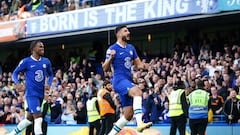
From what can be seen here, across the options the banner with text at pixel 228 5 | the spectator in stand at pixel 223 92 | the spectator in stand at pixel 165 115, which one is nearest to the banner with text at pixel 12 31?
the spectator in stand at pixel 165 115

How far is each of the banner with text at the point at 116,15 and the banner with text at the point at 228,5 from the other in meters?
0.25

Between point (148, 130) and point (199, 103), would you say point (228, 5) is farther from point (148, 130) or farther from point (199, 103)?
point (148, 130)

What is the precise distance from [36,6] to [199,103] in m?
14.7

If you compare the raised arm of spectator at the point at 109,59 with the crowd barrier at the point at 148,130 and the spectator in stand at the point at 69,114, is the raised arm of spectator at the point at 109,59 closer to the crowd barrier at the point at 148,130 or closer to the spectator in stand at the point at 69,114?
the crowd barrier at the point at 148,130

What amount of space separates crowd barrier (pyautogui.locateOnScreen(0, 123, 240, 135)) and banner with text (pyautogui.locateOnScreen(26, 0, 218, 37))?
4.45 meters

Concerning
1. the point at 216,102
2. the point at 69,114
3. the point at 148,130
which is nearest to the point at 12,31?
the point at 69,114

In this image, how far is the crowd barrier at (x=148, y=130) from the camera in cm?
1730

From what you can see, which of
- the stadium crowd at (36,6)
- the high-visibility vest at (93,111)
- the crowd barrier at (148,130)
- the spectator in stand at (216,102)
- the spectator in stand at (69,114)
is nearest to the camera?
the crowd barrier at (148,130)

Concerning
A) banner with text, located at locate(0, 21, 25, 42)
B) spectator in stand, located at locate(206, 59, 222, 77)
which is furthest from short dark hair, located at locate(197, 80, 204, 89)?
banner with text, located at locate(0, 21, 25, 42)

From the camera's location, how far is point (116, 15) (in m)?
24.8

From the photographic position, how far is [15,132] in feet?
50.3

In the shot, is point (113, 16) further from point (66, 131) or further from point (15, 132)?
point (15, 132)

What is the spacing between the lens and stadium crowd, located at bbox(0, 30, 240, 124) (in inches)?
733

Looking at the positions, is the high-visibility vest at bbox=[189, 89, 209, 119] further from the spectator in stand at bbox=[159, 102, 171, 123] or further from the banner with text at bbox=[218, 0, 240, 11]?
the banner with text at bbox=[218, 0, 240, 11]
